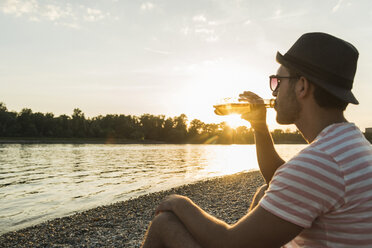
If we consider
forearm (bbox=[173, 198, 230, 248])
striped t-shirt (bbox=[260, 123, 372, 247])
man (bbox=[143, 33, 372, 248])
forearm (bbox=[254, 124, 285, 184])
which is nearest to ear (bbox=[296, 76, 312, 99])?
man (bbox=[143, 33, 372, 248])

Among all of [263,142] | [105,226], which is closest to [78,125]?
[105,226]

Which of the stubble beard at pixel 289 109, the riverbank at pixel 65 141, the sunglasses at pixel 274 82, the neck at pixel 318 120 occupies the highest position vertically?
Answer: the sunglasses at pixel 274 82

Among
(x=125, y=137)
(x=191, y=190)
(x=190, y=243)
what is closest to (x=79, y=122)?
(x=125, y=137)

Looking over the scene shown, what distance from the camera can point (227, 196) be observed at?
1457 cm

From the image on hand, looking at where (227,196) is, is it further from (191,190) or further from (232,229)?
(232,229)

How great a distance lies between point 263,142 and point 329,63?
1419 mm

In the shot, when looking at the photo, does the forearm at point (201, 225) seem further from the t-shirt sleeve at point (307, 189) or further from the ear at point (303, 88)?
the ear at point (303, 88)

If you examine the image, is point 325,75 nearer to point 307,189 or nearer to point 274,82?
point 274,82

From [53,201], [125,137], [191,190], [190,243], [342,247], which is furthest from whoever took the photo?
[125,137]

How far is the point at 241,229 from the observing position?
160 centimetres

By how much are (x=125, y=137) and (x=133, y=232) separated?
133840 mm

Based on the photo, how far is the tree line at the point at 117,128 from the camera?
11425 cm

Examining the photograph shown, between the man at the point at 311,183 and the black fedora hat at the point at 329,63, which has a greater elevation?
the black fedora hat at the point at 329,63

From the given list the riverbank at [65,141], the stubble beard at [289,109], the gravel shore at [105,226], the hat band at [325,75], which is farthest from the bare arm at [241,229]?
the riverbank at [65,141]
